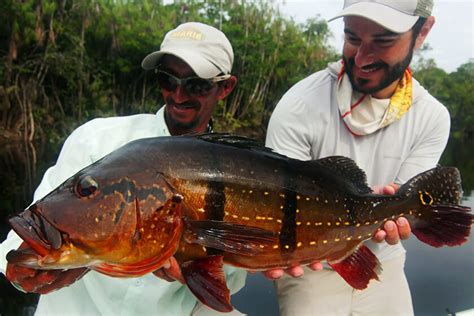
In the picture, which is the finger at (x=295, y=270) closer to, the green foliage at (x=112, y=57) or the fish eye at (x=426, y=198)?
the fish eye at (x=426, y=198)

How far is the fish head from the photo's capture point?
1.88 m

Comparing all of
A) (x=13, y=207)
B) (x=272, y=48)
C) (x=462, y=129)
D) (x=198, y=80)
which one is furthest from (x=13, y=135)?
(x=462, y=129)

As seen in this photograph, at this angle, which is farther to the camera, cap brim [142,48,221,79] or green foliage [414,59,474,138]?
green foliage [414,59,474,138]

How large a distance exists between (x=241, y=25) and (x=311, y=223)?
1193 inches

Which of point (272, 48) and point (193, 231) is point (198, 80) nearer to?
point (193, 231)

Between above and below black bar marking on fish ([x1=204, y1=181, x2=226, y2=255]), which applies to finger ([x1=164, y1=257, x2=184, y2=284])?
below

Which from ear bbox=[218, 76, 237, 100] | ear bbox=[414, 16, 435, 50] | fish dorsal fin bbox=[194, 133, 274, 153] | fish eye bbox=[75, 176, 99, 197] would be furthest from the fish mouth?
ear bbox=[414, 16, 435, 50]

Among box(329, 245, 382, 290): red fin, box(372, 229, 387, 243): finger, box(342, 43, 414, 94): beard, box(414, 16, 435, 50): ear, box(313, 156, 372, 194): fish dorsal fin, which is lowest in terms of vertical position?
box(329, 245, 382, 290): red fin

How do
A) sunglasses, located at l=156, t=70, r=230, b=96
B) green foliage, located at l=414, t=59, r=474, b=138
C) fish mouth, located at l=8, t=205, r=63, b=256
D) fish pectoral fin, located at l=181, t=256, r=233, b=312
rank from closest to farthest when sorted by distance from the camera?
fish mouth, located at l=8, t=205, r=63, b=256 → fish pectoral fin, located at l=181, t=256, r=233, b=312 → sunglasses, located at l=156, t=70, r=230, b=96 → green foliage, located at l=414, t=59, r=474, b=138

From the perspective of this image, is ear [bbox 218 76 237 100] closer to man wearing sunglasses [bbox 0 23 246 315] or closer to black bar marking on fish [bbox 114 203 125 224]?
man wearing sunglasses [bbox 0 23 246 315]

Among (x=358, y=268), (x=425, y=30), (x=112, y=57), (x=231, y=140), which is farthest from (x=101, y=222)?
(x=112, y=57)

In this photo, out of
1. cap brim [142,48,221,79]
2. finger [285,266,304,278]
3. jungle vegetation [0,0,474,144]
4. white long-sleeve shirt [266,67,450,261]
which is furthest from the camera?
jungle vegetation [0,0,474,144]

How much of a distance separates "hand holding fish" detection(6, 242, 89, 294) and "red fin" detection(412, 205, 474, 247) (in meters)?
1.89

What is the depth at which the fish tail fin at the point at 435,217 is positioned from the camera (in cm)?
269
